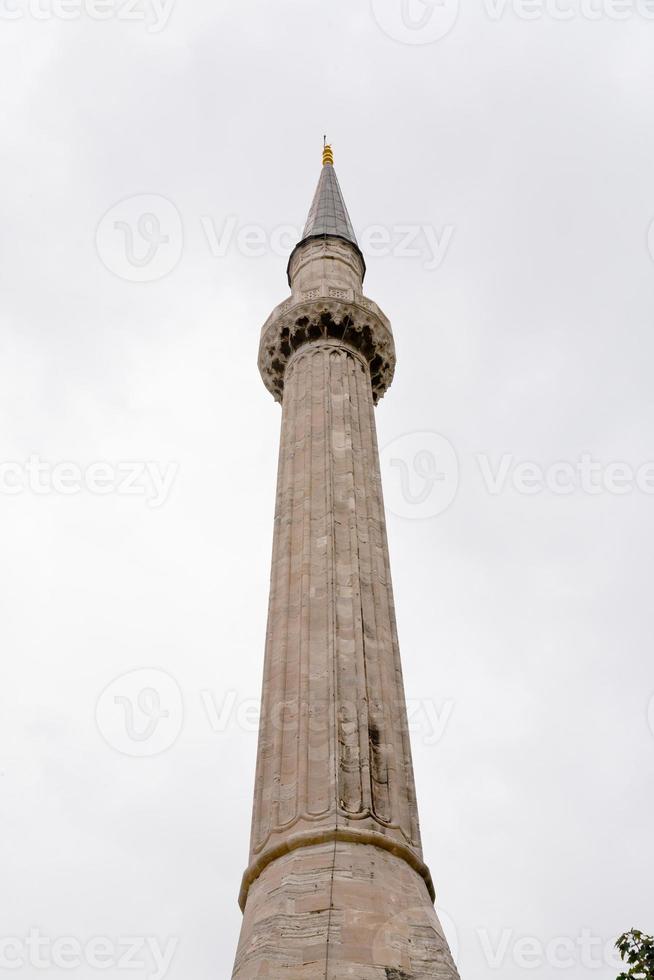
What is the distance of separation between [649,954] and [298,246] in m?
13.1

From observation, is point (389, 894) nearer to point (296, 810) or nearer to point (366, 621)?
point (296, 810)

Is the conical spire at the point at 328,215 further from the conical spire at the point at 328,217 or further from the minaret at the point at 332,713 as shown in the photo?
the minaret at the point at 332,713

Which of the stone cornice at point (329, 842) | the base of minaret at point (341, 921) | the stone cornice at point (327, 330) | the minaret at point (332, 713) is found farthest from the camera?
the stone cornice at point (327, 330)

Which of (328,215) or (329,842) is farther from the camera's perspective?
(328,215)

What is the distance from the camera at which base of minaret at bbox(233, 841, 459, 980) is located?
8633 millimetres

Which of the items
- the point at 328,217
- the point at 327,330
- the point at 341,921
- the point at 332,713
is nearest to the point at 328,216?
the point at 328,217

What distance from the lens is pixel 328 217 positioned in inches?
808

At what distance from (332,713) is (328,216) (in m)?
12.3

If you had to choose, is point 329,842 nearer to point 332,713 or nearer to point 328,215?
point 332,713

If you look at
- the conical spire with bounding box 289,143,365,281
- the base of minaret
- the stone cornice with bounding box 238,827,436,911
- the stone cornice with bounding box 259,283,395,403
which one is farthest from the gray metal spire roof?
the base of minaret

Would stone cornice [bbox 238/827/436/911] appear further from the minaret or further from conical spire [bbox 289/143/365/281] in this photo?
conical spire [bbox 289/143/365/281]

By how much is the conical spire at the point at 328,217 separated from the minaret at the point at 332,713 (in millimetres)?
2969

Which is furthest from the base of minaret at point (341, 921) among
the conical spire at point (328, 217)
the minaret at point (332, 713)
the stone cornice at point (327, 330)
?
the conical spire at point (328, 217)

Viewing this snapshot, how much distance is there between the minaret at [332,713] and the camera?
8984 mm
